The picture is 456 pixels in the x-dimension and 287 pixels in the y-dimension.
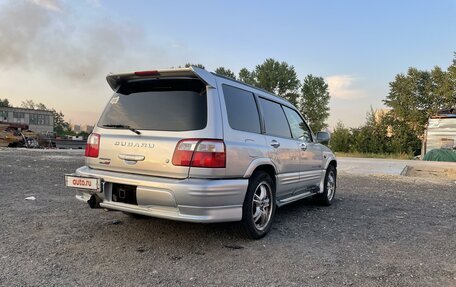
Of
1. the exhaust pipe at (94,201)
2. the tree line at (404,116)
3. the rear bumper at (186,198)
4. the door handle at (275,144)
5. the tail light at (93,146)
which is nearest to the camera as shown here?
the rear bumper at (186,198)

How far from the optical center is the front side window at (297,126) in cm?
563

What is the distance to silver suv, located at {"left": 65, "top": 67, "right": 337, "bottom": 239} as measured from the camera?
11.8 feet

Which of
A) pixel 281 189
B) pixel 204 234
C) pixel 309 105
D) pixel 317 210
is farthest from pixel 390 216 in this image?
pixel 309 105

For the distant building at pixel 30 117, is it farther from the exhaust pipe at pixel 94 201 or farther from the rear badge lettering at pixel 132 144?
the rear badge lettering at pixel 132 144

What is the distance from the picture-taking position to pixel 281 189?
489 cm

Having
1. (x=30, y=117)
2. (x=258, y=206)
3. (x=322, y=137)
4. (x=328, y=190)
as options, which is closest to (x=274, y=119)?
(x=258, y=206)

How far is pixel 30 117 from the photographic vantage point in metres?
83.1

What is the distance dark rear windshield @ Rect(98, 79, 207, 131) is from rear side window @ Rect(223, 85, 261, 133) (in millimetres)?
346

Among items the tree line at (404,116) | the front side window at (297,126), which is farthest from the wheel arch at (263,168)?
the tree line at (404,116)

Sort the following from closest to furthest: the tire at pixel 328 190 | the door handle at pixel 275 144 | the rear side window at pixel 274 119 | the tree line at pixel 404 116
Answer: the door handle at pixel 275 144 → the rear side window at pixel 274 119 → the tire at pixel 328 190 → the tree line at pixel 404 116

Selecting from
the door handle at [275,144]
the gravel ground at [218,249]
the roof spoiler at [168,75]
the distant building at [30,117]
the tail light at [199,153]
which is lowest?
the gravel ground at [218,249]

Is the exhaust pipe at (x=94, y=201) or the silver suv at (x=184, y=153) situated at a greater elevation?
the silver suv at (x=184, y=153)

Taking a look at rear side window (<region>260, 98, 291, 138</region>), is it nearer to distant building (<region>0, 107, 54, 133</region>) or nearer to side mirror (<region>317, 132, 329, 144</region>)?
side mirror (<region>317, 132, 329, 144</region>)

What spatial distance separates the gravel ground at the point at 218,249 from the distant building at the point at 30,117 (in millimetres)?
83544
